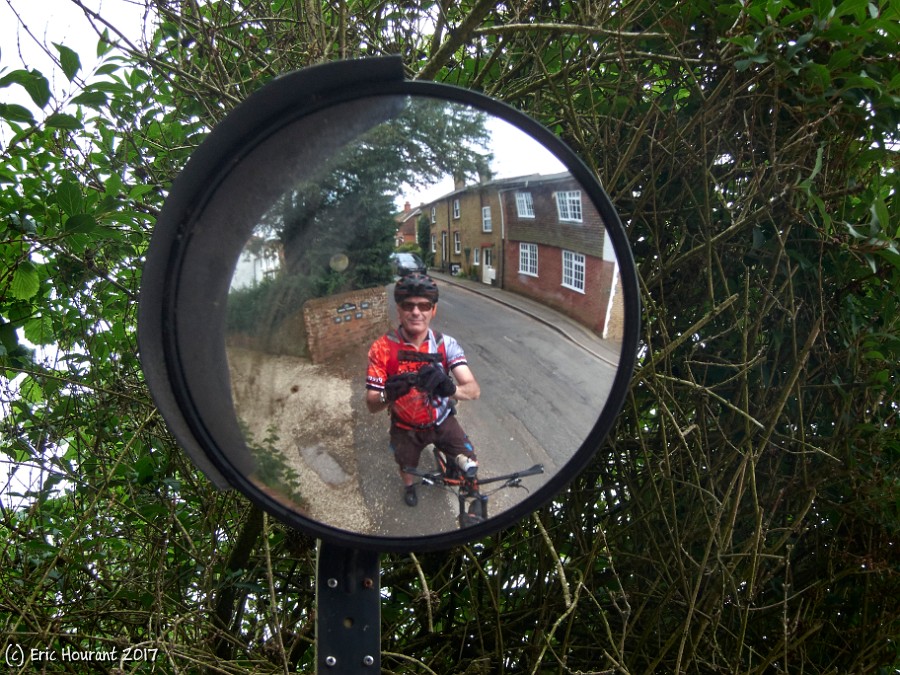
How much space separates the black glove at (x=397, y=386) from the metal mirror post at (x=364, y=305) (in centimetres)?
4

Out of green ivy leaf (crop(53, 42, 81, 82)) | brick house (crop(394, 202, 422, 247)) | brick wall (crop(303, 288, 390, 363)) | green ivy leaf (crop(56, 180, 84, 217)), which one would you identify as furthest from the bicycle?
green ivy leaf (crop(53, 42, 81, 82))

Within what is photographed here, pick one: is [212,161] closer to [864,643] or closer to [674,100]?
[674,100]

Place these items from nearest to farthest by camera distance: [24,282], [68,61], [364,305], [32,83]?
[364,305] → [32,83] → [68,61] → [24,282]

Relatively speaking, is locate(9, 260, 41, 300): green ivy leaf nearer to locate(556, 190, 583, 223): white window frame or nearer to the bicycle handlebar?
the bicycle handlebar

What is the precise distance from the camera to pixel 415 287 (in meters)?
1.10

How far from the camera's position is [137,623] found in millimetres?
2363

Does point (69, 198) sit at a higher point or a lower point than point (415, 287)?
higher

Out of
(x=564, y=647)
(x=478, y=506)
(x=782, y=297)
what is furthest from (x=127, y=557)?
(x=782, y=297)

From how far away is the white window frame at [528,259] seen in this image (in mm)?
1147

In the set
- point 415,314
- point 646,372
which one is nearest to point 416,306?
point 415,314

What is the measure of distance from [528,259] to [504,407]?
25 cm

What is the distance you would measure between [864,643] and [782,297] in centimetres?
110

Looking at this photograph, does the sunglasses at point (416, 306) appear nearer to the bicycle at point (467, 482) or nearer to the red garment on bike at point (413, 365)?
the red garment on bike at point (413, 365)

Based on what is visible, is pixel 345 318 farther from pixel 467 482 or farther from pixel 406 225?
pixel 467 482
